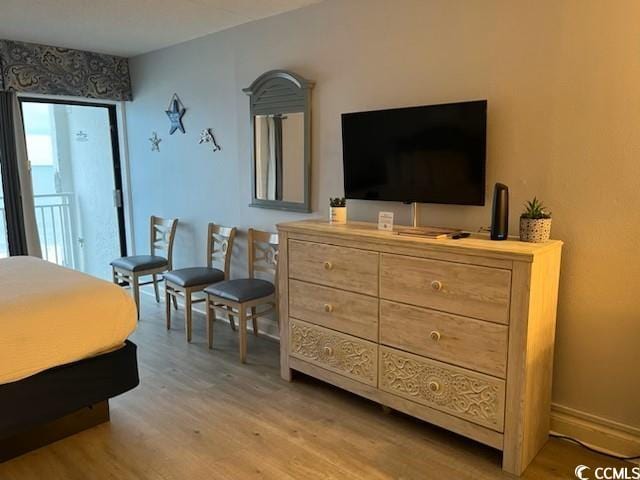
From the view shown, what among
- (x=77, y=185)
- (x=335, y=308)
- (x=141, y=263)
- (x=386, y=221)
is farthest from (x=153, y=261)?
(x=386, y=221)

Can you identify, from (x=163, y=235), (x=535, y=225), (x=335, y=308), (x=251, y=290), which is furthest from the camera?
(x=163, y=235)

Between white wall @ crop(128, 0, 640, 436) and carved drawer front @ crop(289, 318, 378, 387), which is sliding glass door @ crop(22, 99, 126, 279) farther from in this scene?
carved drawer front @ crop(289, 318, 378, 387)

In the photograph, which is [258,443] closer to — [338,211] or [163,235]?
[338,211]

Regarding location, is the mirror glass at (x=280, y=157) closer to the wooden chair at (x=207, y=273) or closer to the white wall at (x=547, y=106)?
the white wall at (x=547, y=106)

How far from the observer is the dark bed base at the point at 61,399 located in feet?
7.47

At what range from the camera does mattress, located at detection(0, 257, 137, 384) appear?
2.23 m

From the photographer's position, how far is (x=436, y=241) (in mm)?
2389

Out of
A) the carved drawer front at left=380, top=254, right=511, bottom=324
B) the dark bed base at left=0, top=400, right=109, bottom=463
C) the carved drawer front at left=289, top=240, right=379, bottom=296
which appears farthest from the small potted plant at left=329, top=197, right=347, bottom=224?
the dark bed base at left=0, top=400, right=109, bottom=463

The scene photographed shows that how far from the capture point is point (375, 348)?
2.71 meters

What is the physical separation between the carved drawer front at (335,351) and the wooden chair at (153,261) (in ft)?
6.42

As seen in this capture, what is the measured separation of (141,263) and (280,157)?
174 cm

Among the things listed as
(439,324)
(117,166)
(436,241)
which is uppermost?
(117,166)

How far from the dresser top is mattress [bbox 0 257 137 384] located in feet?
3.68

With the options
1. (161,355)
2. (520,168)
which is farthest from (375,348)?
(161,355)
